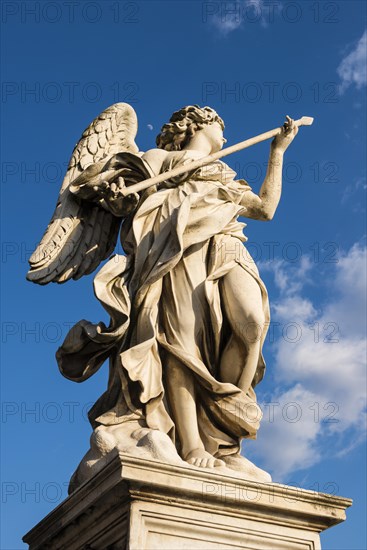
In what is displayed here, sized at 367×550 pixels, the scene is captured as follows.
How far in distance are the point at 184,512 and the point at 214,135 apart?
12.0 ft

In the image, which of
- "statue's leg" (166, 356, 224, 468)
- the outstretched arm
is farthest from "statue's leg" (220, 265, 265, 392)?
the outstretched arm

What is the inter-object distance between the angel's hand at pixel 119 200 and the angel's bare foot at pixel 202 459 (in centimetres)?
216

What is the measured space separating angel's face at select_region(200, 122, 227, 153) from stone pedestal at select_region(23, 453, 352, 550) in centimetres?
333

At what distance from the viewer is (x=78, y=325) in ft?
19.6

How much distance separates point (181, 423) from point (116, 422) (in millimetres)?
484

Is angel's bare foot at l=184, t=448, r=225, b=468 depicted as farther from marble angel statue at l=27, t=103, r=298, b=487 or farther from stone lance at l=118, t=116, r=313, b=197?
stone lance at l=118, t=116, r=313, b=197

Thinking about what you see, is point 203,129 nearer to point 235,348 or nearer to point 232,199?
point 232,199

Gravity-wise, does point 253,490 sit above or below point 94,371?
below

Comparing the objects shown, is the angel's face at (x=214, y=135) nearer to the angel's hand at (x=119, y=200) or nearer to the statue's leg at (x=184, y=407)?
the angel's hand at (x=119, y=200)

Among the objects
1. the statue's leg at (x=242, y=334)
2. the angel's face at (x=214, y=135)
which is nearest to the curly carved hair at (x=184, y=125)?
the angel's face at (x=214, y=135)

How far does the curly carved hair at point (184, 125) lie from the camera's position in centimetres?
710

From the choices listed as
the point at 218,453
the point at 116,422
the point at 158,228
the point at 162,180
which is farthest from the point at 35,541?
the point at 162,180

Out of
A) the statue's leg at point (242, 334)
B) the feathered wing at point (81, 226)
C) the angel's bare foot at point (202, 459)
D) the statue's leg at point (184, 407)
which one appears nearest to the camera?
the angel's bare foot at point (202, 459)

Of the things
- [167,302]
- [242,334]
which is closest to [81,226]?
[167,302]
